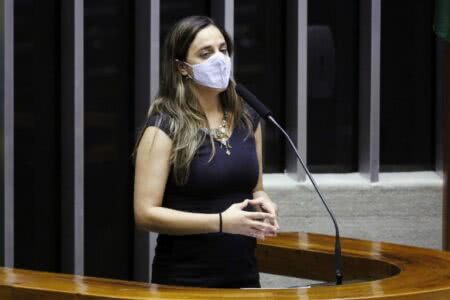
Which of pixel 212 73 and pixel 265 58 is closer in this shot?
Result: pixel 212 73

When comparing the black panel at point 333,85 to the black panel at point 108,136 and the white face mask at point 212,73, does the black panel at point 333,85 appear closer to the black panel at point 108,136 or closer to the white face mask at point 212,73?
the black panel at point 108,136

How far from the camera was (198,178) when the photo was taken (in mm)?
3586

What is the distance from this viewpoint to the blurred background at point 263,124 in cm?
623

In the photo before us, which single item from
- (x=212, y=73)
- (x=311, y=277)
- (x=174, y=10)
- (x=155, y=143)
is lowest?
(x=311, y=277)

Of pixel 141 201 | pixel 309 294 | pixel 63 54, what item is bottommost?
pixel 309 294

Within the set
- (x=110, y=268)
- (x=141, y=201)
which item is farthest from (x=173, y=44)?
(x=110, y=268)

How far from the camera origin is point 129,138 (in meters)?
6.46

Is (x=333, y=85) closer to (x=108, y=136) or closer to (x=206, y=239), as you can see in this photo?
(x=108, y=136)

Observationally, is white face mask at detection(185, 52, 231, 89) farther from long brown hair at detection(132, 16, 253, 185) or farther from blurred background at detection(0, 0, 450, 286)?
blurred background at detection(0, 0, 450, 286)

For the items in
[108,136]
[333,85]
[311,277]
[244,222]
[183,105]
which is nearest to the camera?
[244,222]

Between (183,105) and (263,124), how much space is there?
9.86 feet

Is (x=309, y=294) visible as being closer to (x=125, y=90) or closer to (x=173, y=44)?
(x=173, y=44)

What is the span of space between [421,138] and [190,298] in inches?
152

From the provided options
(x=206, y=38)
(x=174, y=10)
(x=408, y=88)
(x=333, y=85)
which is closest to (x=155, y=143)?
(x=206, y=38)
